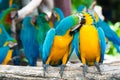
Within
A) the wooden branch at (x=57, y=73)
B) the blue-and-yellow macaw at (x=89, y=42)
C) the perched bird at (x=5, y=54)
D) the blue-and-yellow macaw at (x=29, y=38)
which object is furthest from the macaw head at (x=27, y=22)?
the blue-and-yellow macaw at (x=89, y=42)

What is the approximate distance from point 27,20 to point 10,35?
36cm

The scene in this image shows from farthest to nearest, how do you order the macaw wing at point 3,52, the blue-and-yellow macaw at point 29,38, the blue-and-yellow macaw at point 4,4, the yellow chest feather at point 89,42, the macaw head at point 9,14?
the blue-and-yellow macaw at point 4,4, the macaw head at point 9,14, the blue-and-yellow macaw at point 29,38, the macaw wing at point 3,52, the yellow chest feather at point 89,42

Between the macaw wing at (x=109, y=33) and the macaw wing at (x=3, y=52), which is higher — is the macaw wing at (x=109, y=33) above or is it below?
above

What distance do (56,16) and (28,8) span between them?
0.27 meters

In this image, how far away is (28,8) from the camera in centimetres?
415

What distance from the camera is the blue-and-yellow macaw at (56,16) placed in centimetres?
409

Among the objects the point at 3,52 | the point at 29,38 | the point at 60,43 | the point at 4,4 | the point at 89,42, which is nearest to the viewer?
the point at 89,42

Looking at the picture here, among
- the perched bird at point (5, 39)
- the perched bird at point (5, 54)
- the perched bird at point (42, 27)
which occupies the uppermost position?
the perched bird at point (42, 27)

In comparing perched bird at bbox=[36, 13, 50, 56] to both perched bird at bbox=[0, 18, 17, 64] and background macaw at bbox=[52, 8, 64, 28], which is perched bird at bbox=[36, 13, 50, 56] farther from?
perched bird at bbox=[0, 18, 17, 64]

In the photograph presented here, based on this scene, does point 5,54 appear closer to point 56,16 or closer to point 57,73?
point 56,16

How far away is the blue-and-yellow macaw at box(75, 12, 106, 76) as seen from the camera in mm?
3094

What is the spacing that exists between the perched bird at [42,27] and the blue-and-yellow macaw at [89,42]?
83 centimetres

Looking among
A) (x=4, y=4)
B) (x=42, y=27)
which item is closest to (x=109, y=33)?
(x=42, y=27)

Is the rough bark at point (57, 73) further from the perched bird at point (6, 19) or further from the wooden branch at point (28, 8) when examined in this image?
the perched bird at point (6, 19)
